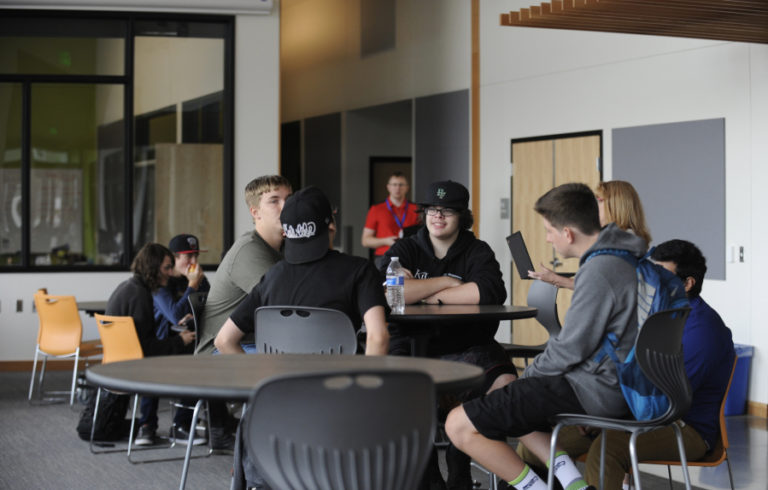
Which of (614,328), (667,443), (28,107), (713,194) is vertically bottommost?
(667,443)

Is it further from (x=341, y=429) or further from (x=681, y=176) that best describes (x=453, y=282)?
(x=681, y=176)

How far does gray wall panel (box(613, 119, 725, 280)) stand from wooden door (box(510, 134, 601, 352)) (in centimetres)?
38

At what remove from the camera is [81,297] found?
30.3ft

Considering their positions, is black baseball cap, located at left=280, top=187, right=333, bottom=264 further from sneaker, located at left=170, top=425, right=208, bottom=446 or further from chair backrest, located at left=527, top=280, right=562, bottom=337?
sneaker, located at left=170, top=425, right=208, bottom=446

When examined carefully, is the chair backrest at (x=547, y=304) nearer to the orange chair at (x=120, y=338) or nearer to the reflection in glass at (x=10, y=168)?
the orange chair at (x=120, y=338)

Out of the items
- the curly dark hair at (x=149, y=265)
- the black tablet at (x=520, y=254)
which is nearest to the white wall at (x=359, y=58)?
the curly dark hair at (x=149, y=265)

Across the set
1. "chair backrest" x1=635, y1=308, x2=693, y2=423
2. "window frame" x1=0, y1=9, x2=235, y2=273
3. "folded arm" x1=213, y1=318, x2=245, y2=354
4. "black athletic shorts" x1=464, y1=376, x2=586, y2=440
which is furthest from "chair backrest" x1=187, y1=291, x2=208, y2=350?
"window frame" x1=0, y1=9, x2=235, y2=273

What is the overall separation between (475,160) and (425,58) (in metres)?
1.51

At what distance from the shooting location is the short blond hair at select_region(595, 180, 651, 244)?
475 centimetres

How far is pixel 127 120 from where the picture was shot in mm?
9344

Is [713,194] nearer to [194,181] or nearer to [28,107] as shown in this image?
[194,181]

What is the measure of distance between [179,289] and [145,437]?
124 centimetres

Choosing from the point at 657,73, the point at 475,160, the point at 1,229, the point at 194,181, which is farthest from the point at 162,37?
the point at 657,73

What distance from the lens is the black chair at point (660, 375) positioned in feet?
9.26
